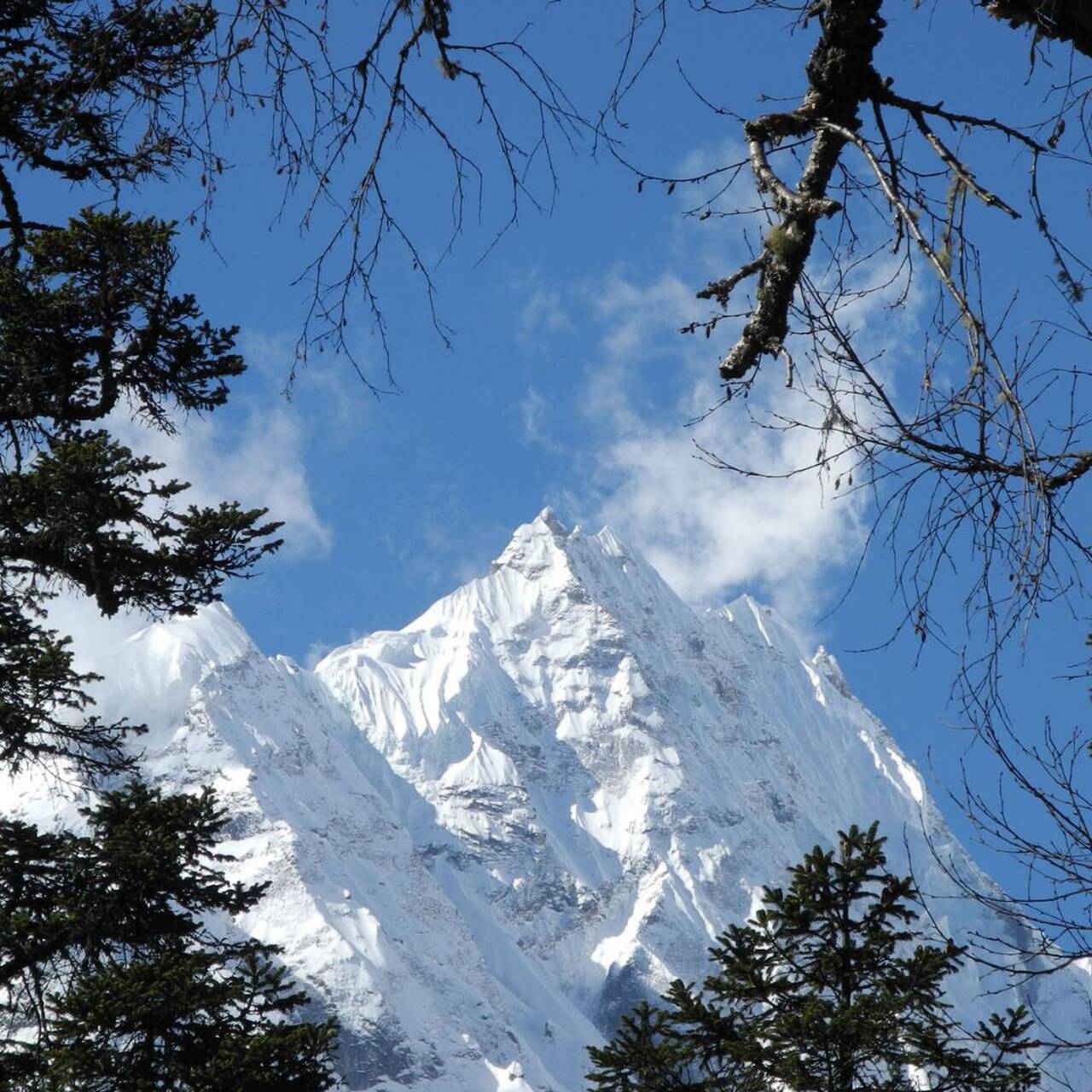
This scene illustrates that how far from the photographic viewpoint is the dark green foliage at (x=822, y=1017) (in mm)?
9758

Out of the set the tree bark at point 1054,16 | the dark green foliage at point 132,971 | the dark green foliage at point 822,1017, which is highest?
the dark green foliage at point 822,1017

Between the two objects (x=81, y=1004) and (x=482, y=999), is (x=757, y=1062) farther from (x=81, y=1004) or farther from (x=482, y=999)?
(x=482, y=999)

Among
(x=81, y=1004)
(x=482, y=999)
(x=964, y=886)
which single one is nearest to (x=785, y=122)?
(x=964, y=886)

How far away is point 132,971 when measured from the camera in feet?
30.2

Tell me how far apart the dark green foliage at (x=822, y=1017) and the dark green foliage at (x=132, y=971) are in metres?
2.89

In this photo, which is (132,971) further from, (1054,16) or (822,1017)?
(1054,16)

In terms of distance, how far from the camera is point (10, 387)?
8.00 m

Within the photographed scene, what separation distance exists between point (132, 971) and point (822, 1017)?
5215 mm

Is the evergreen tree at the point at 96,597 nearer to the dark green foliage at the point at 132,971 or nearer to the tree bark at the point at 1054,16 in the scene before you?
the dark green foliage at the point at 132,971

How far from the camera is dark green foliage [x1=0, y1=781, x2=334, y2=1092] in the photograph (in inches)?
339

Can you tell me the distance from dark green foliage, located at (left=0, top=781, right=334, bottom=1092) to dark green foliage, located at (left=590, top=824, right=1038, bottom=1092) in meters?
2.89

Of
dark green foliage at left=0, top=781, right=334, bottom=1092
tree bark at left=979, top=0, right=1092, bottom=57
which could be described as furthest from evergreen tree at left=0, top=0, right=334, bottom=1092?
tree bark at left=979, top=0, right=1092, bottom=57

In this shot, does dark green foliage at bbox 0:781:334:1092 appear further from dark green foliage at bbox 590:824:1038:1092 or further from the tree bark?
the tree bark

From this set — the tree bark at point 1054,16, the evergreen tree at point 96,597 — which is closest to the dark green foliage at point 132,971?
the evergreen tree at point 96,597
